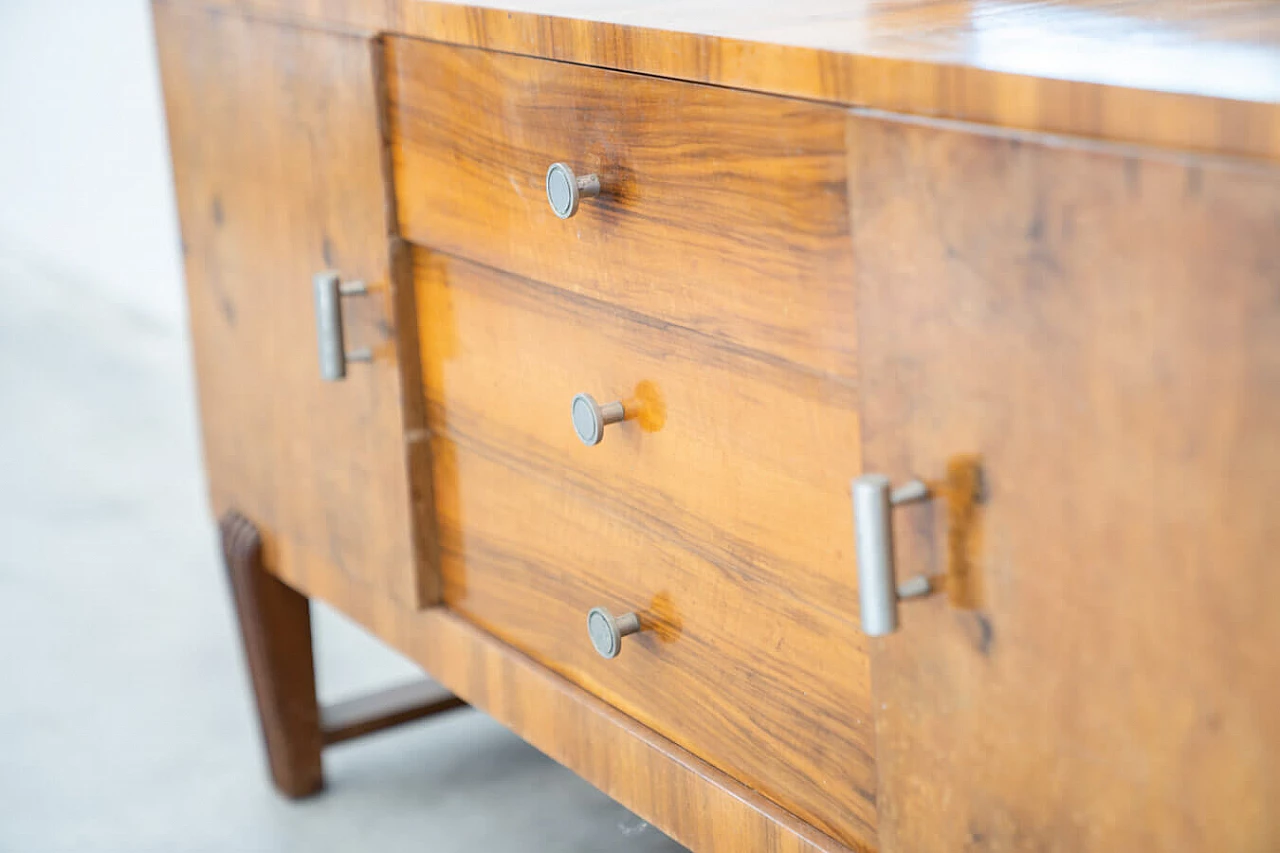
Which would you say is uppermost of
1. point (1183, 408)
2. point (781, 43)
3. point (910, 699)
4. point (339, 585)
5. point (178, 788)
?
point (781, 43)

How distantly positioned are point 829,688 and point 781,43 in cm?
A: 28

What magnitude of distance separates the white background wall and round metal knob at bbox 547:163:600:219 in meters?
2.03

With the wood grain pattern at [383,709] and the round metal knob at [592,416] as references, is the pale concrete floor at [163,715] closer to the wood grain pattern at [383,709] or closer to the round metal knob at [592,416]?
the wood grain pattern at [383,709]

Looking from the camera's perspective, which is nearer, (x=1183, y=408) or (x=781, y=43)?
(x=1183, y=408)

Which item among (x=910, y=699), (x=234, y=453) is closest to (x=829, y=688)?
(x=910, y=699)

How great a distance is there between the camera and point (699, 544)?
73 centimetres

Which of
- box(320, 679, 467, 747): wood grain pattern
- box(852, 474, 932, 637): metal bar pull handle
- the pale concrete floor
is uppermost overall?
box(852, 474, 932, 637): metal bar pull handle

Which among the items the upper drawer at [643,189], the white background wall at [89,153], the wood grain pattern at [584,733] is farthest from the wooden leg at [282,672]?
the white background wall at [89,153]

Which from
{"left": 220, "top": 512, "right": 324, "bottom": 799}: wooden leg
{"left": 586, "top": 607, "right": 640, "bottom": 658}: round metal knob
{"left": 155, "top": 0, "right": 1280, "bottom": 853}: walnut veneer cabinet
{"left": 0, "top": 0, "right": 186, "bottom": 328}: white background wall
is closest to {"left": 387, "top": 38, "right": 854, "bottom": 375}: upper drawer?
{"left": 155, "top": 0, "right": 1280, "bottom": 853}: walnut veneer cabinet

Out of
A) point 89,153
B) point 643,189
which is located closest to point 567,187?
point 643,189

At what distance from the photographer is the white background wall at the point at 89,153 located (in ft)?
8.80

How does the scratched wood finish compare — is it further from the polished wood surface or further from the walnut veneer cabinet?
the polished wood surface

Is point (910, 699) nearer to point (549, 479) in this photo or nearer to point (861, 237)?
point (861, 237)

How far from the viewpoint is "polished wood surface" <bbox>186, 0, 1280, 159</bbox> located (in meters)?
0.46
